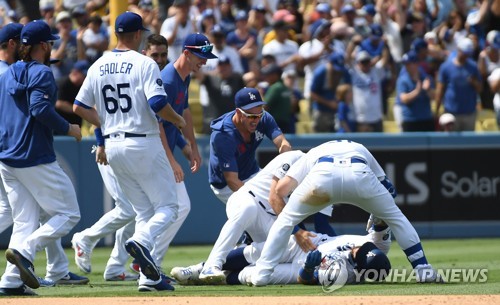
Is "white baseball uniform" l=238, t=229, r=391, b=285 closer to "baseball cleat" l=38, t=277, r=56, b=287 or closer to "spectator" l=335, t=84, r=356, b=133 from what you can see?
"baseball cleat" l=38, t=277, r=56, b=287

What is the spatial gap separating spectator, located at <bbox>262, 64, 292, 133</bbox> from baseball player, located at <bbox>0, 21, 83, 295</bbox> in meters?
6.99

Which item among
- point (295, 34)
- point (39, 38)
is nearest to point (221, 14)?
point (295, 34)

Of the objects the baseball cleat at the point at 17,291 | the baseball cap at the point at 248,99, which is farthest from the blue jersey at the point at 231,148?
the baseball cleat at the point at 17,291

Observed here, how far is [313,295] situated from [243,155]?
251cm

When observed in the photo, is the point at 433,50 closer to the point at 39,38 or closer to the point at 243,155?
the point at 243,155

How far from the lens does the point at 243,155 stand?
37.2 ft

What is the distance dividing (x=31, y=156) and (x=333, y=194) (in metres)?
2.57

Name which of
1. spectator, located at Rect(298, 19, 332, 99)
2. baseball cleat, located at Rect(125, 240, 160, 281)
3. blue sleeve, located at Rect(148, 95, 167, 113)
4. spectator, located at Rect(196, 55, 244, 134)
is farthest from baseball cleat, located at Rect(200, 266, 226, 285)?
spectator, located at Rect(298, 19, 332, 99)

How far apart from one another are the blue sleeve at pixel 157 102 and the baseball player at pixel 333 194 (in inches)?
51.5

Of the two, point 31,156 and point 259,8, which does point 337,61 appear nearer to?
point 259,8

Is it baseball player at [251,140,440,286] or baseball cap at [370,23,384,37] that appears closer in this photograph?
baseball player at [251,140,440,286]

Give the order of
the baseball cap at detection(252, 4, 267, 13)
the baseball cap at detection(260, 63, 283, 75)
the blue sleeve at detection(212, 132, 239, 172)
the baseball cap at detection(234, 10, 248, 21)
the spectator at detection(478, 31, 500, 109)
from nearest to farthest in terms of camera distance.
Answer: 1. the blue sleeve at detection(212, 132, 239, 172)
2. the baseball cap at detection(260, 63, 283, 75)
3. the spectator at detection(478, 31, 500, 109)
4. the baseball cap at detection(234, 10, 248, 21)
5. the baseball cap at detection(252, 4, 267, 13)

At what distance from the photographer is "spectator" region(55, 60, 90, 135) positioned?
53.3 ft

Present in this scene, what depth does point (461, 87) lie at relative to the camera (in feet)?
57.8
